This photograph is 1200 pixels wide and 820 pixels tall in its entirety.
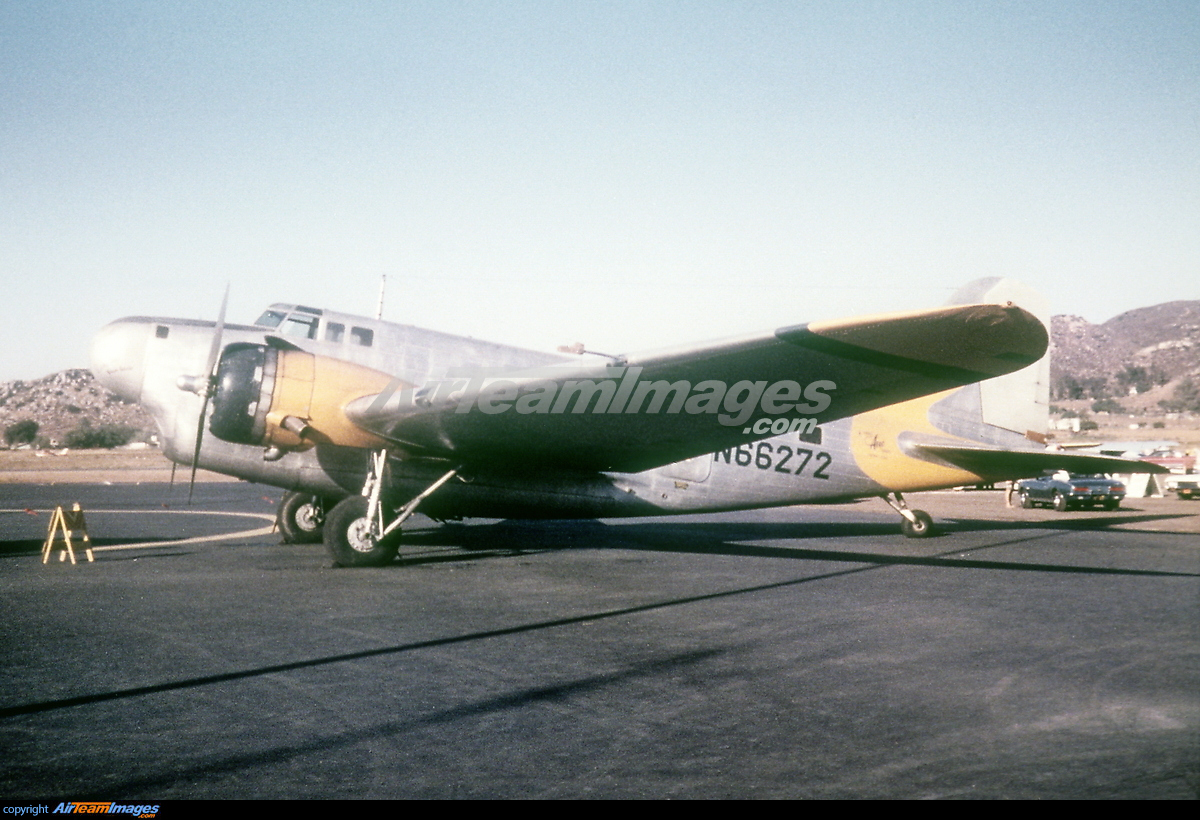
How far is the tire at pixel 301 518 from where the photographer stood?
1470 centimetres

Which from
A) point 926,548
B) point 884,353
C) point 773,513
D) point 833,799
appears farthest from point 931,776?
point 773,513

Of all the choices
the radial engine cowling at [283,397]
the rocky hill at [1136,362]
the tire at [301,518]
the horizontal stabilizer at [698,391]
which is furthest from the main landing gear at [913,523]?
the rocky hill at [1136,362]

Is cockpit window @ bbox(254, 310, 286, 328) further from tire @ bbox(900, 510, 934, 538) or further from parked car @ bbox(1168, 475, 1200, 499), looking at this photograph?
parked car @ bbox(1168, 475, 1200, 499)

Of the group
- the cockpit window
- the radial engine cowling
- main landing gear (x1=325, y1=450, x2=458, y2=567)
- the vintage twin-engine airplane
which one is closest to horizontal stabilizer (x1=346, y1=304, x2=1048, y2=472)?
the vintage twin-engine airplane

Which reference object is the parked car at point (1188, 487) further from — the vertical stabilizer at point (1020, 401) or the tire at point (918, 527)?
the vertical stabilizer at point (1020, 401)

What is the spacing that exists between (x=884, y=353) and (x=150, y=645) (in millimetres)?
6985

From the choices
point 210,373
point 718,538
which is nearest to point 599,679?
point 210,373

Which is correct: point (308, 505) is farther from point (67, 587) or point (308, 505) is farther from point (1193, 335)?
point (1193, 335)

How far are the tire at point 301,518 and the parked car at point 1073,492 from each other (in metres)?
20.9

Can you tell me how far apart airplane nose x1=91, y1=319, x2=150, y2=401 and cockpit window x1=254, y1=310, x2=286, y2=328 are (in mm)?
1646

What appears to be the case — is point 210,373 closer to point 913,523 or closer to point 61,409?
point 913,523

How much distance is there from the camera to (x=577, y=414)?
34.5 feet

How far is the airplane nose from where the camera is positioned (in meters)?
12.6

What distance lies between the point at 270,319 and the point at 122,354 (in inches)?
86.7
